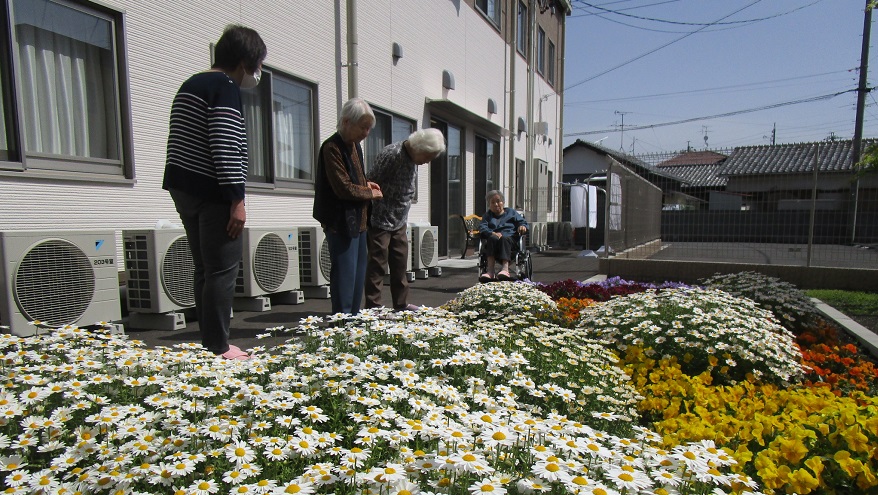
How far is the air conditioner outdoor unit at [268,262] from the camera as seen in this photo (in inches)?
188

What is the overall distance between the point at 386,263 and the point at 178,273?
1658 millimetres

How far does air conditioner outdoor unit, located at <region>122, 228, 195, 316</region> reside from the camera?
3.93m

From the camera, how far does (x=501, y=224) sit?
6027 mm

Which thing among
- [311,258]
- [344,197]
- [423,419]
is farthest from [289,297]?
[423,419]

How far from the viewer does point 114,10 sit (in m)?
4.15

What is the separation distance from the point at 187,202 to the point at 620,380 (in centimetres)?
226

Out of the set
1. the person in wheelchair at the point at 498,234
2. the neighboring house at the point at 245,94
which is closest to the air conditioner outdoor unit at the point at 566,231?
the neighboring house at the point at 245,94

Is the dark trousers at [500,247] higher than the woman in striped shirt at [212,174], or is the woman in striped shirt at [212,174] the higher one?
the woman in striped shirt at [212,174]

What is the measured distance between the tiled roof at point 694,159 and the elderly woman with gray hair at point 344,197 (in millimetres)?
7426

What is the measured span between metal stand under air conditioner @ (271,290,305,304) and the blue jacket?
212cm

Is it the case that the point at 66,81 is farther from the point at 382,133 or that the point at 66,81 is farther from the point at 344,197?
the point at 382,133

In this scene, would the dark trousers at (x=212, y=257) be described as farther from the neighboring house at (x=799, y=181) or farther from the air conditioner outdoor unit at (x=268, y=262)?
the neighboring house at (x=799, y=181)

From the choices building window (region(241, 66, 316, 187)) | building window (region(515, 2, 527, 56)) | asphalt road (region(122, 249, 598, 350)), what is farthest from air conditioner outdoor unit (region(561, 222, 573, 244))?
building window (region(241, 66, 316, 187))

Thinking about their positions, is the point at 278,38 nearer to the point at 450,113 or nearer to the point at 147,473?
the point at 450,113
